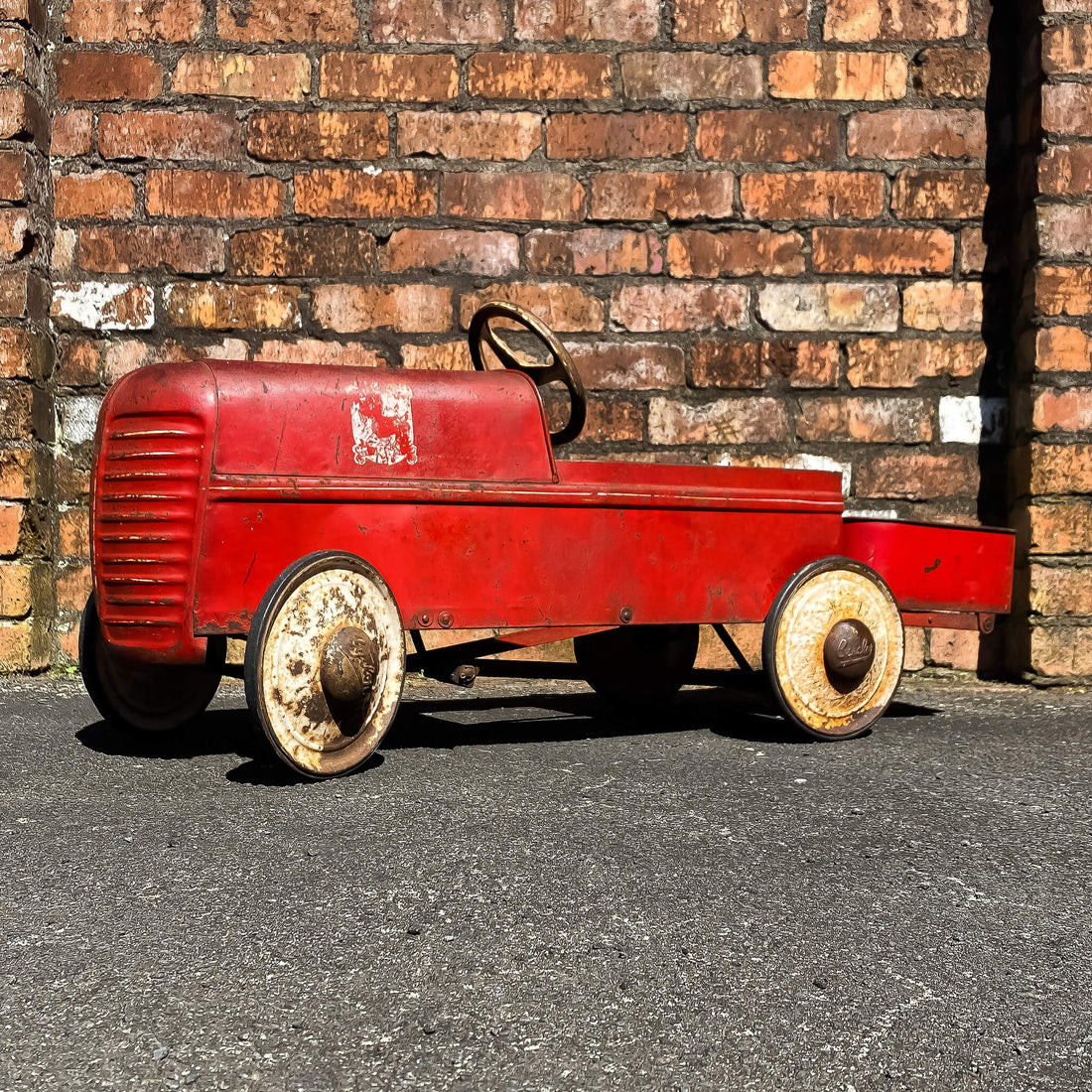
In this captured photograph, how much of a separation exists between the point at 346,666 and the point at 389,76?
2.43m

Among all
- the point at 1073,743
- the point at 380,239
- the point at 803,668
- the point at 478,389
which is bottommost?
the point at 1073,743

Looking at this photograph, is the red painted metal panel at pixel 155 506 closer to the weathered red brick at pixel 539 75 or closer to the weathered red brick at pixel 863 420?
the weathered red brick at pixel 539 75

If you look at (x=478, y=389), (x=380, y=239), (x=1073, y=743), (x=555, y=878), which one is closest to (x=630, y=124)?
(x=380, y=239)

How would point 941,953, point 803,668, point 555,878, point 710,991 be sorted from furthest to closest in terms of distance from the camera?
A: point 803,668 < point 555,878 < point 941,953 < point 710,991

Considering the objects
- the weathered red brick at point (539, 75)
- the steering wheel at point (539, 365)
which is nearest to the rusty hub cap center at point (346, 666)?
the steering wheel at point (539, 365)

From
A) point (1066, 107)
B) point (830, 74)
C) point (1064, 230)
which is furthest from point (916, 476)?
point (830, 74)

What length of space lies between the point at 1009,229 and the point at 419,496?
255 centimetres

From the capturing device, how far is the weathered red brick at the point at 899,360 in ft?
13.7

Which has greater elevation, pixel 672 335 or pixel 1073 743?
pixel 672 335

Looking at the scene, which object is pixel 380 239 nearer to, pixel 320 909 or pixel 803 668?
pixel 803 668

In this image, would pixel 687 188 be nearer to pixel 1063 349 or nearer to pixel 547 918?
pixel 1063 349

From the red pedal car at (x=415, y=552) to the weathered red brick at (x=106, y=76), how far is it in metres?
1.71

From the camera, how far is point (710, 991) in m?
1.55

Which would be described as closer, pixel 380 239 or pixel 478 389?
pixel 478 389
